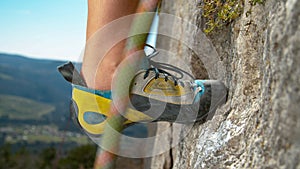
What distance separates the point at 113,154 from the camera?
2754mm

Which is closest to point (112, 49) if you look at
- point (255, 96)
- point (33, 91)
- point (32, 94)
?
point (255, 96)

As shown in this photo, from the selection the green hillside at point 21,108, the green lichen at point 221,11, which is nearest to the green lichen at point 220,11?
the green lichen at point 221,11

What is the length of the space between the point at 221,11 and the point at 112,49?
87 cm

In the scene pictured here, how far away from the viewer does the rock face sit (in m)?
1.46

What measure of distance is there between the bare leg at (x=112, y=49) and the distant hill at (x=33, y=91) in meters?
102

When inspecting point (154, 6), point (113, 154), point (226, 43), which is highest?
point (154, 6)

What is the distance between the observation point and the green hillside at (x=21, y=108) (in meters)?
113

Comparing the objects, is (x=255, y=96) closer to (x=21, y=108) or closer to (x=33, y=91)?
(x=21, y=108)

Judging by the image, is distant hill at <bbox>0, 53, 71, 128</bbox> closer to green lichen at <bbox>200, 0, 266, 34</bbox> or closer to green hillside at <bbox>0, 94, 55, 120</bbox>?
green hillside at <bbox>0, 94, 55, 120</bbox>

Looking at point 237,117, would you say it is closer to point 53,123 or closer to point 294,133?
point 294,133

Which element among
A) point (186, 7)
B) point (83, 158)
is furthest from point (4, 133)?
point (186, 7)

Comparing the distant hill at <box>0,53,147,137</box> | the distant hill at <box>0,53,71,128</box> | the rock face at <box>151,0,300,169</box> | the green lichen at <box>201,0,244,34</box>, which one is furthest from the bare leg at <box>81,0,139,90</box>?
the distant hill at <box>0,53,71,128</box>

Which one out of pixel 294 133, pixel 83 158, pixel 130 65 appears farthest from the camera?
pixel 83 158

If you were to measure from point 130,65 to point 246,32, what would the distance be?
2.68ft
